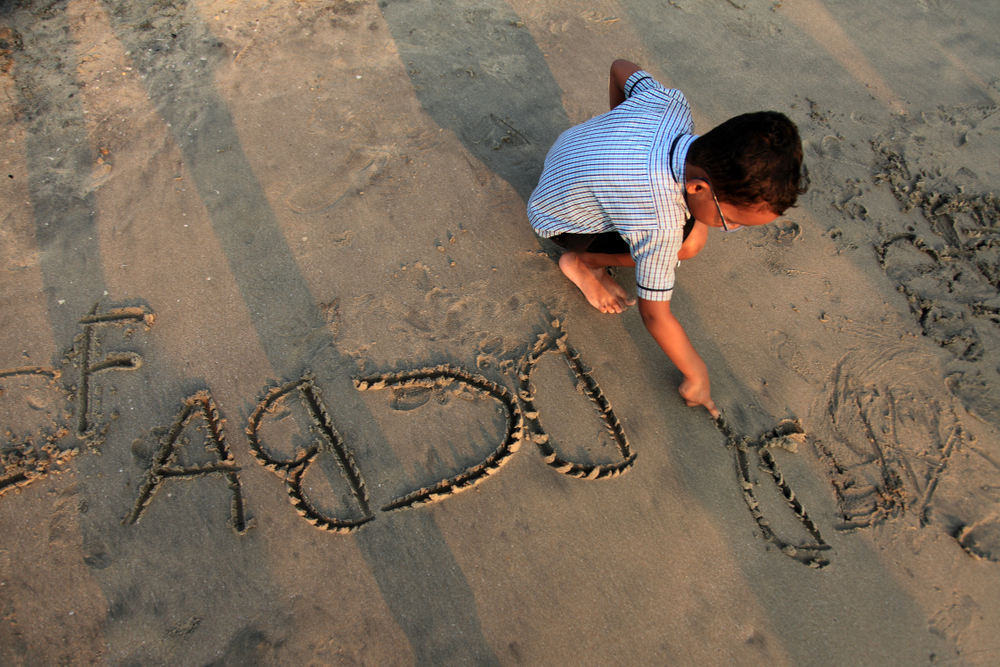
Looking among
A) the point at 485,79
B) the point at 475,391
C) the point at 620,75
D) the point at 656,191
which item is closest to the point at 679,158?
the point at 656,191

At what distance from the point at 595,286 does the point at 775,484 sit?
0.91 meters

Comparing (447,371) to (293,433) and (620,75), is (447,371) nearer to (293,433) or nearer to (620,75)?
(293,433)

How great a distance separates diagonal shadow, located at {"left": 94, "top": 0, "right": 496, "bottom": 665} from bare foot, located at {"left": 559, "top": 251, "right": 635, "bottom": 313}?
0.92m

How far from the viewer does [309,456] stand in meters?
1.83

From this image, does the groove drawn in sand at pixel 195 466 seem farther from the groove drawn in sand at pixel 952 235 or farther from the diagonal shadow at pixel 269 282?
the groove drawn in sand at pixel 952 235

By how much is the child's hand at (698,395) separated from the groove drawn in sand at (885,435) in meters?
0.37

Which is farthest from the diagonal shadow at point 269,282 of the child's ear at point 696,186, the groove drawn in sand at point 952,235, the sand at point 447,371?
the groove drawn in sand at point 952,235

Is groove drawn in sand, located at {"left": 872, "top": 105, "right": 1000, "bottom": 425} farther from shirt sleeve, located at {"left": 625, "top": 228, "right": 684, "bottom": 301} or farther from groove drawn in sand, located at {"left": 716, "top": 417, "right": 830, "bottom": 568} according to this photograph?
shirt sleeve, located at {"left": 625, "top": 228, "right": 684, "bottom": 301}

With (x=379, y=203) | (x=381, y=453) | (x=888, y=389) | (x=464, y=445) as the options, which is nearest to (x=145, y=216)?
(x=379, y=203)

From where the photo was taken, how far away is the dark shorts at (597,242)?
1964mm

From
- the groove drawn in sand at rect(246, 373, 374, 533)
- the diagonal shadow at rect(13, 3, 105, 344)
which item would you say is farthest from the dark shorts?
the diagonal shadow at rect(13, 3, 105, 344)

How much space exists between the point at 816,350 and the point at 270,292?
209 cm

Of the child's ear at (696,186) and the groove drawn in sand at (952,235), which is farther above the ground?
the child's ear at (696,186)

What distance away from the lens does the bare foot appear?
208cm
